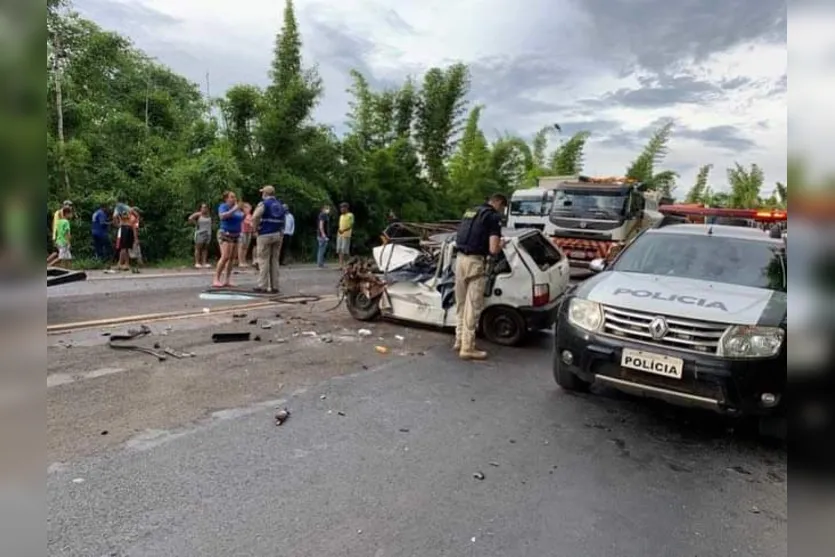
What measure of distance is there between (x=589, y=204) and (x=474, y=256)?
9.41 m

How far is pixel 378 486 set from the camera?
318cm

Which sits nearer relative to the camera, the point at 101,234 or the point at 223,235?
the point at 223,235

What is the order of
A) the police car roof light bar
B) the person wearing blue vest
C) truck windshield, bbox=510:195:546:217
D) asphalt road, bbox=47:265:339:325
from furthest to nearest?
truck windshield, bbox=510:195:546:217 < the police car roof light bar < the person wearing blue vest < asphalt road, bbox=47:265:339:325

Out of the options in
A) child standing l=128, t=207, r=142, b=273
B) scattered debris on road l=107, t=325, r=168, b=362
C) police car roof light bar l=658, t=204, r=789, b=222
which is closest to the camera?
scattered debris on road l=107, t=325, r=168, b=362

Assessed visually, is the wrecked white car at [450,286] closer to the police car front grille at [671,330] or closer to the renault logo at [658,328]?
the police car front grille at [671,330]

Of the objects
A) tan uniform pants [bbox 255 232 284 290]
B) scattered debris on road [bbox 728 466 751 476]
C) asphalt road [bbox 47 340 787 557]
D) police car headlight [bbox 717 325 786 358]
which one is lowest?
scattered debris on road [bbox 728 466 751 476]

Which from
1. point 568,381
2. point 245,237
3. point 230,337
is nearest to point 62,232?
point 245,237

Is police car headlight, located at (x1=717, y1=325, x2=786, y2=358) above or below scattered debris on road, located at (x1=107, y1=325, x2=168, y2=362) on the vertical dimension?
above

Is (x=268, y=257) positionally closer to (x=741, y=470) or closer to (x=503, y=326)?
(x=503, y=326)

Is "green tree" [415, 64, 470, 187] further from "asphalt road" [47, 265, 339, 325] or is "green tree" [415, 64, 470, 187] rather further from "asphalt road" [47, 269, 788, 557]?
"asphalt road" [47, 269, 788, 557]

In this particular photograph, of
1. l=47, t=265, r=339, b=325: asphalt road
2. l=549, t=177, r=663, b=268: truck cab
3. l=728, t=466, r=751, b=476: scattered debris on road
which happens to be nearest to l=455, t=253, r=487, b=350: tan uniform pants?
l=728, t=466, r=751, b=476: scattered debris on road

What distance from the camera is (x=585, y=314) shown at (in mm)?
4426

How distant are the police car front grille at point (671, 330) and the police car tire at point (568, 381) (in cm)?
79

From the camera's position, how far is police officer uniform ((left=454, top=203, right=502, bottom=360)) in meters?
5.98
